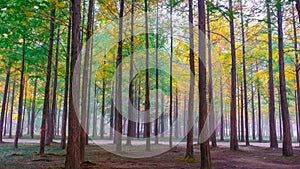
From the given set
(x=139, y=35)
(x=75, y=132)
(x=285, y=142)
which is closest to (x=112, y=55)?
(x=139, y=35)

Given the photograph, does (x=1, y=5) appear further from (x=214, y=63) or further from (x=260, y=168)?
(x=214, y=63)

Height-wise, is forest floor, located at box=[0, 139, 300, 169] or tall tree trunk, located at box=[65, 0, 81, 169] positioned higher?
tall tree trunk, located at box=[65, 0, 81, 169]

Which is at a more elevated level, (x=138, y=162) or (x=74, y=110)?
(x=74, y=110)

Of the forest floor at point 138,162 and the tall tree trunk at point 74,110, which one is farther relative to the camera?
the forest floor at point 138,162

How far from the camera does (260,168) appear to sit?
998cm

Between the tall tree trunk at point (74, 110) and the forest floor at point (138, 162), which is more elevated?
the tall tree trunk at point (74, 110)

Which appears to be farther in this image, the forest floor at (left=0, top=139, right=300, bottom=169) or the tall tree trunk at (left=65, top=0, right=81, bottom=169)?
the forest floor at (left=0, top=139, right=300, bottom=169)

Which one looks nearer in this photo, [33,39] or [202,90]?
[202,90]

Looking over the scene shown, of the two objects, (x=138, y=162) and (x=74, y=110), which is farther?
(x=138, y=162)

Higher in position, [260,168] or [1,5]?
[1,5]

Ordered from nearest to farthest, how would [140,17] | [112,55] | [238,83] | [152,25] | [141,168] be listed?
[141,168] < [140,17] < [152,25] < [112,55] < [238,83]

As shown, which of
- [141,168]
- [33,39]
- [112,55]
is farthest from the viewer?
[112,55]

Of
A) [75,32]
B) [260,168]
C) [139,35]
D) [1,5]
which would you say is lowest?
[260,168]

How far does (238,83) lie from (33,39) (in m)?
20.1
